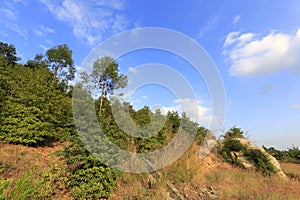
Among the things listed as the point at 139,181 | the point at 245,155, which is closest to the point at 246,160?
the point at 245,155

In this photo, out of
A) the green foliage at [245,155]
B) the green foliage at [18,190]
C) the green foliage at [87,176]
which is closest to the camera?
the green foliage at [18,190]

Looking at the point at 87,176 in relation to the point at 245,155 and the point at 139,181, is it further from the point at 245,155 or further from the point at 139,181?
the point at 245,155

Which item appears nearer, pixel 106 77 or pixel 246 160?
pixel 246 160

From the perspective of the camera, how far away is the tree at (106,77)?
1268 cm

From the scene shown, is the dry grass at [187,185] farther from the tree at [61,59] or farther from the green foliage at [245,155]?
the tree at [61,59]

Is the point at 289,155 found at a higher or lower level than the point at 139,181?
higher

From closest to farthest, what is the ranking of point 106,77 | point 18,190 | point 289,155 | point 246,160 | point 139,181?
point 18,190
point 139,181
point 246,160
point 106,77
point 289,155

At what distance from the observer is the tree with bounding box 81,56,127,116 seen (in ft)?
41.6

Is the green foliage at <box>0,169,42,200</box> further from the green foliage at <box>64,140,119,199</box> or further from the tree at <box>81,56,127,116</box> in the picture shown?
the tree at <box>81,56,127,116</box>

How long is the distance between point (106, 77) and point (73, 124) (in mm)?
6607

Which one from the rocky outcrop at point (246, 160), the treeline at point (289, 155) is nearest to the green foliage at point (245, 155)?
the rocky outcrop at point (246, 160)

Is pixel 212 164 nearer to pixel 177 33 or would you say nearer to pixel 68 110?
pixel 177 33

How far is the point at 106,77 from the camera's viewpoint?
14.2 metres

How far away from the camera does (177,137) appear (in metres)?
6.40
